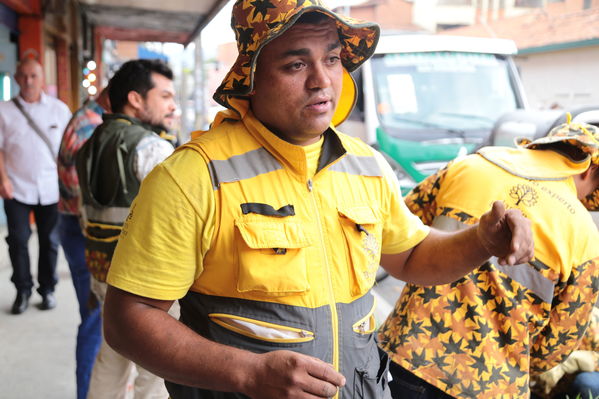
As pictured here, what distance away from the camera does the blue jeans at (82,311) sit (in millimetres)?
3211

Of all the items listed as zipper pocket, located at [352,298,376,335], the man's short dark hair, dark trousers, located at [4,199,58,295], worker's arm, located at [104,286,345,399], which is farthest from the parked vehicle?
worker's arm, located at [104,286,345,399]

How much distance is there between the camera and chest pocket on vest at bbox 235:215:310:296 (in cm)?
135

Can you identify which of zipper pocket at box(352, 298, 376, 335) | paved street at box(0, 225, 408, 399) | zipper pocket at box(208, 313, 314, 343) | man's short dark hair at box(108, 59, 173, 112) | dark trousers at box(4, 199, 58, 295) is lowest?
paved street at box(0, 225, 408, 399)

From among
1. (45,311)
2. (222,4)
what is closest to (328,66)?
(45,311)

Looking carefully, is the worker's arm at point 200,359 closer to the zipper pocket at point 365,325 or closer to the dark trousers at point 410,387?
the zipper pocket at point 365,325

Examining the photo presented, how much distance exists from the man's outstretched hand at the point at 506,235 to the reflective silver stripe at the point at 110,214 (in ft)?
5.79

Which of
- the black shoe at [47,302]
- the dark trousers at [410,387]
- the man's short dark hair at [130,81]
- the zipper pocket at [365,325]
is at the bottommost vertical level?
the black shoe at [47,302]

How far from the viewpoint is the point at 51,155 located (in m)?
5.45

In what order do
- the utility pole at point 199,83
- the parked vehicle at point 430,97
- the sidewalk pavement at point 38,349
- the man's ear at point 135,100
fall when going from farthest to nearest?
the utility pole at point 199,83 → the parked vehicle at point 430,97 → the sidewalk pavement at point 38,349 → the man's ear at point 135,100

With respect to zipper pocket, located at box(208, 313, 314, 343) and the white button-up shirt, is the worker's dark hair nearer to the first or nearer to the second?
zipper pocket, located at box(208, 313, 314, 343)

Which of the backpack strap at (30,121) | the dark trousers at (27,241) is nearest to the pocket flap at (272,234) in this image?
the dark trousers at (27,241)

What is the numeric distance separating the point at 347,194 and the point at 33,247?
686 cm

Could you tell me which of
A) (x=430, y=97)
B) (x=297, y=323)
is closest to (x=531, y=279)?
(x=297, y=323)

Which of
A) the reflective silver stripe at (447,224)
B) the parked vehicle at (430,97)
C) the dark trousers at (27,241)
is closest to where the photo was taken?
the reflective silver stripe at (447,224)
